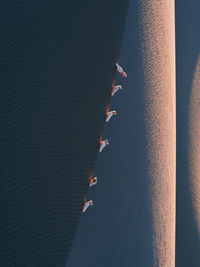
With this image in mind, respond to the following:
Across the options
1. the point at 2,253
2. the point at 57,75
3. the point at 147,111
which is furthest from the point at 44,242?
the point at 147,111

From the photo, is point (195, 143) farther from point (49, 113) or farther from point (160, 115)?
point (49, 113)

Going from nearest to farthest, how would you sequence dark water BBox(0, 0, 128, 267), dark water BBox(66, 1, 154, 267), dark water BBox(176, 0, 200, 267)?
dark water BBox(0, 0, 128, 267), dark water BBox(66, 1, 154, 267), dark water BBox(176, 0, 200, 267)

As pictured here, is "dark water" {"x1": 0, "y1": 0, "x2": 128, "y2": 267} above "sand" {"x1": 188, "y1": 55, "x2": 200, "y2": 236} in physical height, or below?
above

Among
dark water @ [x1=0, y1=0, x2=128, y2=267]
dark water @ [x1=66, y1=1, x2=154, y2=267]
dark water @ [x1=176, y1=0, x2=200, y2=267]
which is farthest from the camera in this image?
dark water @ [x1=176, y1=0, x2=200, y2=267]

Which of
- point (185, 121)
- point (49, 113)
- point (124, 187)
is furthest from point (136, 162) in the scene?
point (185, 121)

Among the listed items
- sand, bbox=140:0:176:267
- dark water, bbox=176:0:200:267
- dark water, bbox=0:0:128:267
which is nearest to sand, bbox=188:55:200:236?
dark water, bbox=176:0:200:267

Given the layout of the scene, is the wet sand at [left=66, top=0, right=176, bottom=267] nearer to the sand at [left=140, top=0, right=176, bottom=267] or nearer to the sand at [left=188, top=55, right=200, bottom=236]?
the sand at [left=140, top=0, right=176, bottom=267]
